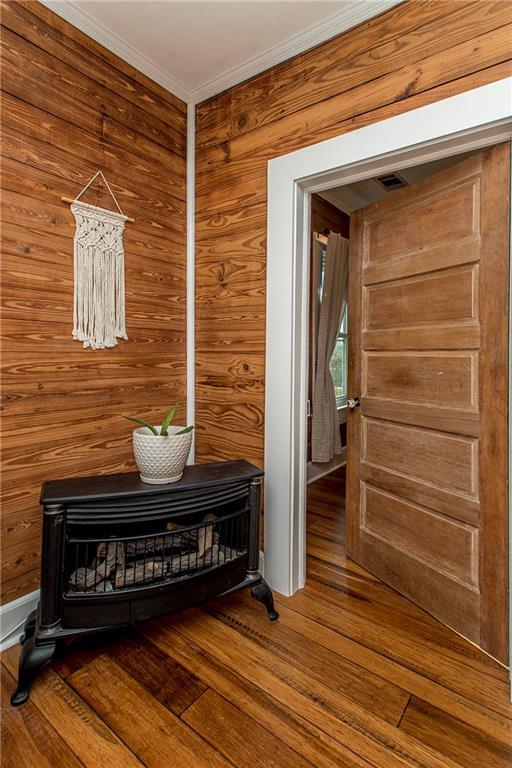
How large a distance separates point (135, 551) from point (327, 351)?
261 centimetres

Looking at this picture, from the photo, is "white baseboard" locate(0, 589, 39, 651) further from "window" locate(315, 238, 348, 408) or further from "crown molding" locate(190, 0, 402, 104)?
"window" locate(315, 238, 348, 408)

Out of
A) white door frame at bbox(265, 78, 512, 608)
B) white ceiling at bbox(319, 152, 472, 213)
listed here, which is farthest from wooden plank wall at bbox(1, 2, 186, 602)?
white ceiling at bbox(319, 152, 472, 213)

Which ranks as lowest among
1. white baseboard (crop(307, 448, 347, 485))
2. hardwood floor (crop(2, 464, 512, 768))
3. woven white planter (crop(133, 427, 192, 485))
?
hardwood floor (crop(2, 464, 512, 768))

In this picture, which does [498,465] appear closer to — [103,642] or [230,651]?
[230,651]

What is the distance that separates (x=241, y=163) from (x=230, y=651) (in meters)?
2.31

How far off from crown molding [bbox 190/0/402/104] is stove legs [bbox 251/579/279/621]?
249 centimetres

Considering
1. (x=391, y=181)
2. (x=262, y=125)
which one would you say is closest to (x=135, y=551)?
(x=262, y=125)

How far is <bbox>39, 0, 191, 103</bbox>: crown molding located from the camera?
173cm

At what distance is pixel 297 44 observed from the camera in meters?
1.88

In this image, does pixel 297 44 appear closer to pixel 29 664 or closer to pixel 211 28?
pixel 211 28

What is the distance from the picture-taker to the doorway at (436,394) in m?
1.58

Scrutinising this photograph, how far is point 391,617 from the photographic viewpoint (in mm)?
1831

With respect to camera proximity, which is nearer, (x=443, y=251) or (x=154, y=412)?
(x=443, y=251)

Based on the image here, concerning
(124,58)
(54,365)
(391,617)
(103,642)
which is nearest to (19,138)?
(124,58)
